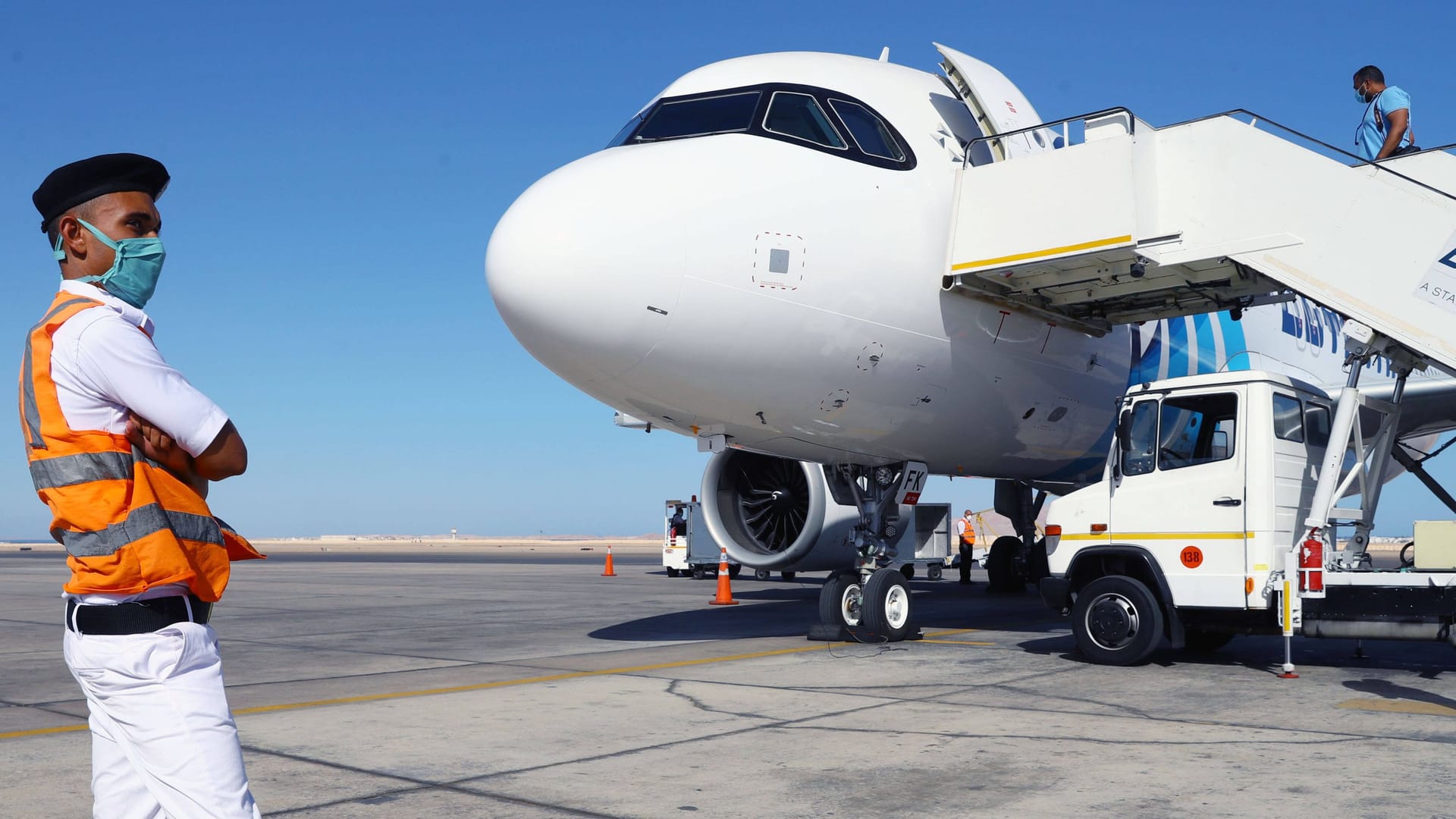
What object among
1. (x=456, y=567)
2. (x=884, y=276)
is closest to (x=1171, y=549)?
(x=884, y=276)

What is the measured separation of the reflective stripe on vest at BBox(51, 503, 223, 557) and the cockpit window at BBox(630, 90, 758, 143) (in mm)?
7188

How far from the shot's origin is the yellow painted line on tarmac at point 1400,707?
23.0 ft

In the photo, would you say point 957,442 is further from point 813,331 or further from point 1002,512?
point 1002,512

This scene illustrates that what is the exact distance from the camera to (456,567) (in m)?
36.1

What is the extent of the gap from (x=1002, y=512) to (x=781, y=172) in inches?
391

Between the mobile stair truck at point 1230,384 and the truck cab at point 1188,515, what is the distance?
0.5 inches

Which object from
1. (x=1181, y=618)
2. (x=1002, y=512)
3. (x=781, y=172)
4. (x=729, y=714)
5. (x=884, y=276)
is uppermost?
(x=781, y=172)

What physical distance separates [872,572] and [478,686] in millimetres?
3849

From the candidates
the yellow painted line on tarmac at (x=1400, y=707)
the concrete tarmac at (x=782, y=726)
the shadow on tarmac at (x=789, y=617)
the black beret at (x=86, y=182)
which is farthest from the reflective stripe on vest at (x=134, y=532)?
the shadow on tarmac at (x=789, y=617)

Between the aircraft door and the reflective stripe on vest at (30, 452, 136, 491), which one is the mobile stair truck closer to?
the aircraft door

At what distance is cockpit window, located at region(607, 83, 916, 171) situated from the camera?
371 inches

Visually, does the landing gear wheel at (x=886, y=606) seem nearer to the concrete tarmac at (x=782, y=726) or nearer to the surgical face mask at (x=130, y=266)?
the concrete tarmac at (x=782, y=726)

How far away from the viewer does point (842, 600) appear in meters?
10.8

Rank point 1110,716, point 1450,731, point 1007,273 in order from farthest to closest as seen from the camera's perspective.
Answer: point 1007,273 < point 1110,716 < point 1450,731
